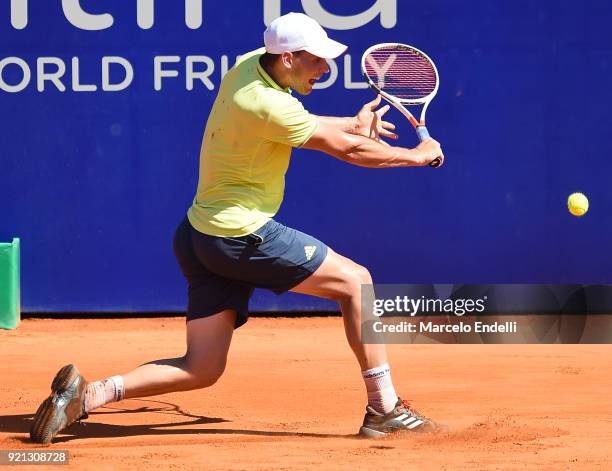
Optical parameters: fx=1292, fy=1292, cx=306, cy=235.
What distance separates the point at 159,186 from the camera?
808 centimetres

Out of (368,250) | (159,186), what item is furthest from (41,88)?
(368,250)

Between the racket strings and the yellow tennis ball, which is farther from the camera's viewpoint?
the yellow tennis ball

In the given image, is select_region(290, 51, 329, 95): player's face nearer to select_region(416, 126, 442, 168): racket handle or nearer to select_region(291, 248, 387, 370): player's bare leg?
select_region(416, 126, 442, 168): racket handle

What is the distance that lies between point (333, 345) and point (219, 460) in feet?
9.68


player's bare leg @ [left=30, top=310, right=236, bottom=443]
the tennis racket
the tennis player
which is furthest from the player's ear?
the tennis racket

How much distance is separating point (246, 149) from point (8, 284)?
3509 mm

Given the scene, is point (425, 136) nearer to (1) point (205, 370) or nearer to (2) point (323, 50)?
(2) point (323, 50)

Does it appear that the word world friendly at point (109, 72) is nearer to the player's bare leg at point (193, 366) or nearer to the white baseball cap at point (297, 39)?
the white baseball cap at point (297, 39)

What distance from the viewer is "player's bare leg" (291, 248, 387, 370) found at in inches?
189

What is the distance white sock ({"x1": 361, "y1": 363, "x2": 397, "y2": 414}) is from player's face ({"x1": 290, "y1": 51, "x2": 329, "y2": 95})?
42.5 inches

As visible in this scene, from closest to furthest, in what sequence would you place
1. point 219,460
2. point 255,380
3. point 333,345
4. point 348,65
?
point 219,460 → point 255,380 → point 333,345 → point 348,65

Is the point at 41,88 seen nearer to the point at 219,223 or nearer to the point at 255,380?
the point at 255,380

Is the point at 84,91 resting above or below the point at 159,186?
above

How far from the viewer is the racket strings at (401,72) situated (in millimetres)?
5891
